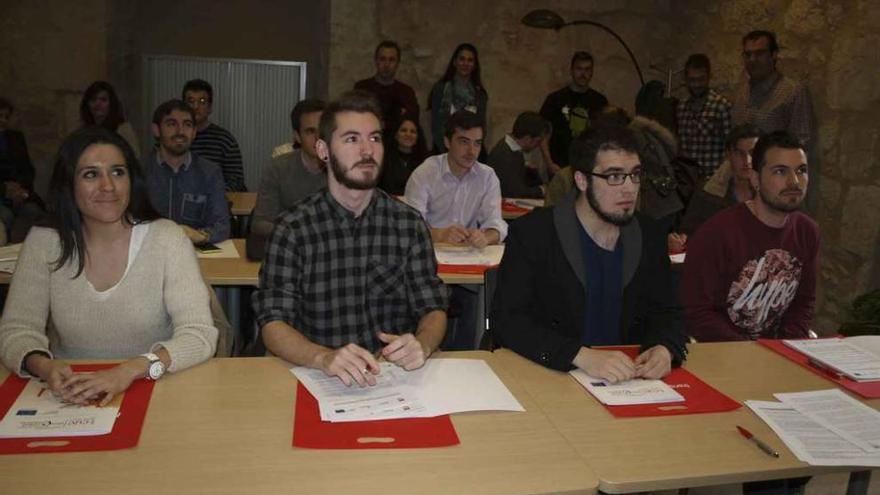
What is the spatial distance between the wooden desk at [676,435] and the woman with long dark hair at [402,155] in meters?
3.60

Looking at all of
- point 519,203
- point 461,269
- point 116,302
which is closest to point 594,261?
point 461,269

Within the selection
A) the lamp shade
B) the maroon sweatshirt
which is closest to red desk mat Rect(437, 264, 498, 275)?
the maroon sweatshirt

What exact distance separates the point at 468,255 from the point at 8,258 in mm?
1905

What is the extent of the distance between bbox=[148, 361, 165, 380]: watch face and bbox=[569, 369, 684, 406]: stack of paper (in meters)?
1.02

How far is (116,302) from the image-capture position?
2.17 metres

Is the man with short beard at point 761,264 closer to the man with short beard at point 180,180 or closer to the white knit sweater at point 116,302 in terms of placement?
the white knit sweater at point 116,302

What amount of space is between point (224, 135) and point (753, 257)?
3947mm

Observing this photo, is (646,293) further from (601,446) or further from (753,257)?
(601,446)

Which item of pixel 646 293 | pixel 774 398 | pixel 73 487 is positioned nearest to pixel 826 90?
pixel 646 293

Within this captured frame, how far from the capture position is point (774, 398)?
2.00m

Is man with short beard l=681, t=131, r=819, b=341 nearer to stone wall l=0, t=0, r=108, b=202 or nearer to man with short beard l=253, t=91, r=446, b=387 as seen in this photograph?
man with short beard l=253, t=91, r=446, b=387

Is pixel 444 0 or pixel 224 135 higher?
pixel 444 0

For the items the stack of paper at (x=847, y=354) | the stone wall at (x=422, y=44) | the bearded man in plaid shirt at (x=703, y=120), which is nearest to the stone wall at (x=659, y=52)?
the stone wall at (x=422, y=44)

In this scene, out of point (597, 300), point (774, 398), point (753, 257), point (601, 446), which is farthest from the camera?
point (753, 257)
